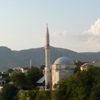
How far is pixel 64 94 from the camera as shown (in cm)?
3469

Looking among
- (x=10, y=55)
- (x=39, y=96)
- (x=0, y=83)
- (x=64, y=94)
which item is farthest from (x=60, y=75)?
(x=10, y=55)

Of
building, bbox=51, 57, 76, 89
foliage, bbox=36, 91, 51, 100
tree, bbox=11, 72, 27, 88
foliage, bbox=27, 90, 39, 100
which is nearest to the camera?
foliage, bbox=36, 91, 51, 100

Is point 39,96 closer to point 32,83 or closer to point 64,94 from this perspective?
point 64,94

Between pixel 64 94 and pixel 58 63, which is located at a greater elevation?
pixel 58 63

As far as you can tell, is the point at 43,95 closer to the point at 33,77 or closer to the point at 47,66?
the point at 47,66

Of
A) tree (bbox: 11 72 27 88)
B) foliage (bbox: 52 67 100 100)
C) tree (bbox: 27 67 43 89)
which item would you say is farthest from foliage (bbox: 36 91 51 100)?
tree (bbox: 27 67 43 89)

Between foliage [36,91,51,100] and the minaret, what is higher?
the minaret

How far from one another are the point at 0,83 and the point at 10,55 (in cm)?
13193

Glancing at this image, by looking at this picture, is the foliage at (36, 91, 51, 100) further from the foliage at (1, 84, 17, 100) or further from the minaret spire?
the foliage at (1, 84, 17, 100)

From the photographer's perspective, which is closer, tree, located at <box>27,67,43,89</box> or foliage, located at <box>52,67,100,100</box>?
foliage, located at <box>52,67,100,100</box>

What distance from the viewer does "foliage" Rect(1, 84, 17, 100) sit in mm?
43719

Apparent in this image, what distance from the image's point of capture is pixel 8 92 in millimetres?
44094

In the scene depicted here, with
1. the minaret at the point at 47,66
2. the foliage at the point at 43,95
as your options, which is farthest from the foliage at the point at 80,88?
the minaret at the point at 47,66

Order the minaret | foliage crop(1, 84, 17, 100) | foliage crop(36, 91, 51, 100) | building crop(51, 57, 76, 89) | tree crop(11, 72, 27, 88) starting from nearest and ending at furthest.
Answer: foliage crop(36, 91, 51, 100) < building crop(51, 57, 76, 89) < foliage crop(1, 84, 17, 100) < the minaret < tree crop(11, 72, 27, 88)
